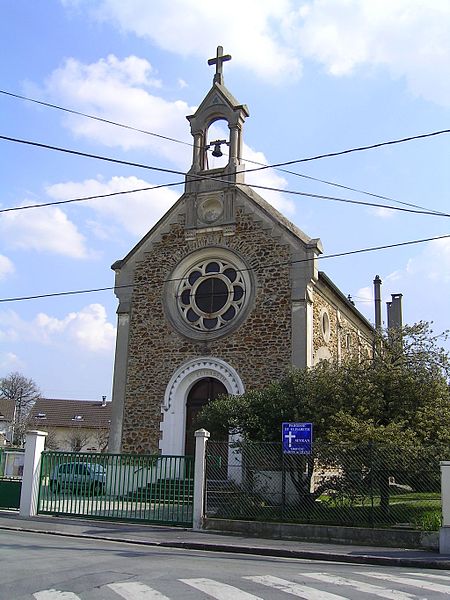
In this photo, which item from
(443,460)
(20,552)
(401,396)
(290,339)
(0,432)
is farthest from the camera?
(0,432)

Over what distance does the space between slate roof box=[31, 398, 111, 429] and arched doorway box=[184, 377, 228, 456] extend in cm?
3967

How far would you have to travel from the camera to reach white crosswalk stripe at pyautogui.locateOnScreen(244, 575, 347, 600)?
783 centimetres

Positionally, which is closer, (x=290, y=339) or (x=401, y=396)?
(x=401, y=396)

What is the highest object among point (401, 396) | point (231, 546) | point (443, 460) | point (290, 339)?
point (290, 339)

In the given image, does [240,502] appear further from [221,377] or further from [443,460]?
[221,377]

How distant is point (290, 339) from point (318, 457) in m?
6.73

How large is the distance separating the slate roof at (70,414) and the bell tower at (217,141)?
40.6 metres

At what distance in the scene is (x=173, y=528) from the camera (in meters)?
16.0

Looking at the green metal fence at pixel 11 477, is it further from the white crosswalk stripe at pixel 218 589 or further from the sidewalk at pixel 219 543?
the white crosswalk stripe at pixel 218 589

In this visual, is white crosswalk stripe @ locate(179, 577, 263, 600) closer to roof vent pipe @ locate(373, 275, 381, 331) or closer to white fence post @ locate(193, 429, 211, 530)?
white fence post @ locate(193, 429, 211, 530)

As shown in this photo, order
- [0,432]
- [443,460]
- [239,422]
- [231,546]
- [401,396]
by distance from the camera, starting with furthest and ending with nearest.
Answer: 1. [0,432]
2. [239,422]
3. [401,396]
4. [443,460]
5. [231,546]

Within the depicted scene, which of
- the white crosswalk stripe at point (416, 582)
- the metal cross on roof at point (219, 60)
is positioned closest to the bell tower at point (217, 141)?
the metal cross on roof at point (219, 60)

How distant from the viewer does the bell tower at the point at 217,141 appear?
24.2 m

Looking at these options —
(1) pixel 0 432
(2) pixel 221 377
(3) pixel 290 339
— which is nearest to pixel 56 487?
(2) pixel 221 377
